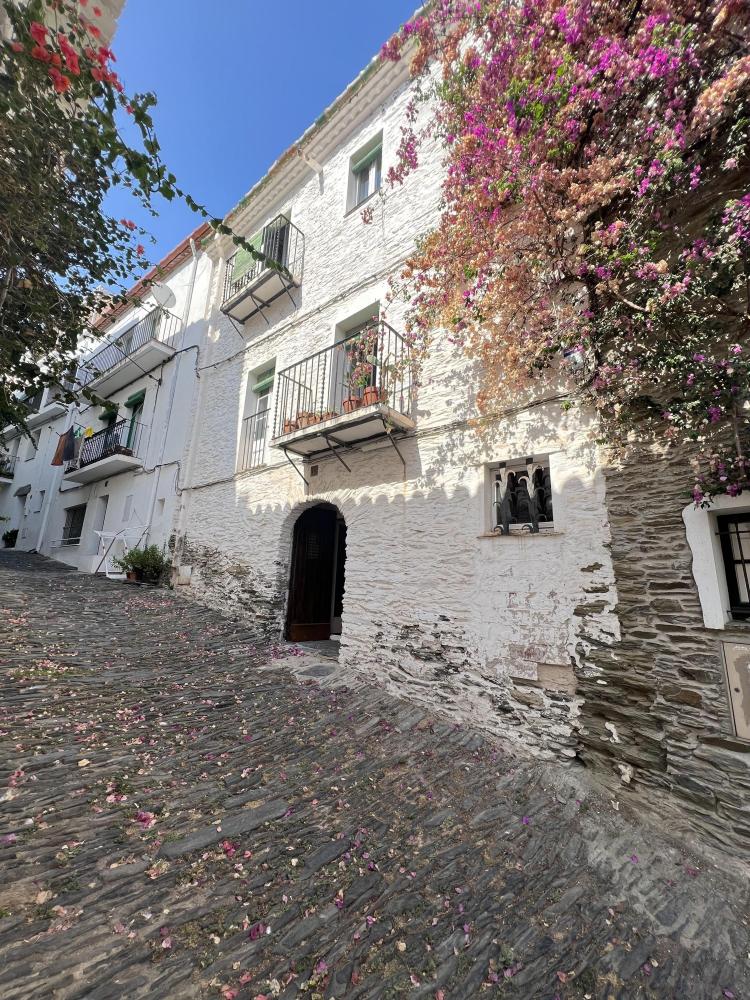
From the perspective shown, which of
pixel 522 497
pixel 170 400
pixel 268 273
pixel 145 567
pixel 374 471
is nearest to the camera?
pixel 522 497

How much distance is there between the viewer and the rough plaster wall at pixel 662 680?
321 cm

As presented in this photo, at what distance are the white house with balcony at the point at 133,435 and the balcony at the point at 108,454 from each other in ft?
0.11

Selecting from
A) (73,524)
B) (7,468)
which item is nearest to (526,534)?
(73,524)

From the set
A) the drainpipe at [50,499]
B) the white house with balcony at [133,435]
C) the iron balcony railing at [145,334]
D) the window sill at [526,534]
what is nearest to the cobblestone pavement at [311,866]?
the window sill at [526,534]

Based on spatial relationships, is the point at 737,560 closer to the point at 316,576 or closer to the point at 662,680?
the point at 662,680

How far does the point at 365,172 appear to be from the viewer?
847 centimetres

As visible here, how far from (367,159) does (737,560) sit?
936 cm

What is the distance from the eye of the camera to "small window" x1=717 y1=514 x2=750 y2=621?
3.37m

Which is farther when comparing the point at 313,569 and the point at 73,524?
the point at 73,524

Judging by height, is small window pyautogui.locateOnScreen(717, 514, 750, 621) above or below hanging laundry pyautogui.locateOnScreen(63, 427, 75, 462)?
below

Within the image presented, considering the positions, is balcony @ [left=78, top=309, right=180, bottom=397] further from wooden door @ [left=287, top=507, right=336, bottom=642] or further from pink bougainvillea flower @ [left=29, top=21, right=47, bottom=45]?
pink bougainvillea flower @ [left=29, top=21, right=47, bottom=45]

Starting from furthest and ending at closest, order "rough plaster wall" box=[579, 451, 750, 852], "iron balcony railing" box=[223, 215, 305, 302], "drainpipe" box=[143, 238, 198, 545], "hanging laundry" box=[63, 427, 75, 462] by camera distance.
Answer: "hanging laundry" box=[63, 427, 75, 462] < "drainpipe" box=[143, 238, 198, 545] < "iron balcony railing" box=[223, 215, 305, 302] < "rough plaster wall" box=[579, 451, 750, 852]

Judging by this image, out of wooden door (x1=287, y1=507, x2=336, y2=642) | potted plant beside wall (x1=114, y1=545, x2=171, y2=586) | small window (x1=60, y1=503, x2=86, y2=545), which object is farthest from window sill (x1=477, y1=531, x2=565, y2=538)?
small window (x1=60, y1=503, x2=86, y2=545)

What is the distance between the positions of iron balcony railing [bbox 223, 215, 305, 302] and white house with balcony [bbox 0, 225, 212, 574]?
66.9 inches
